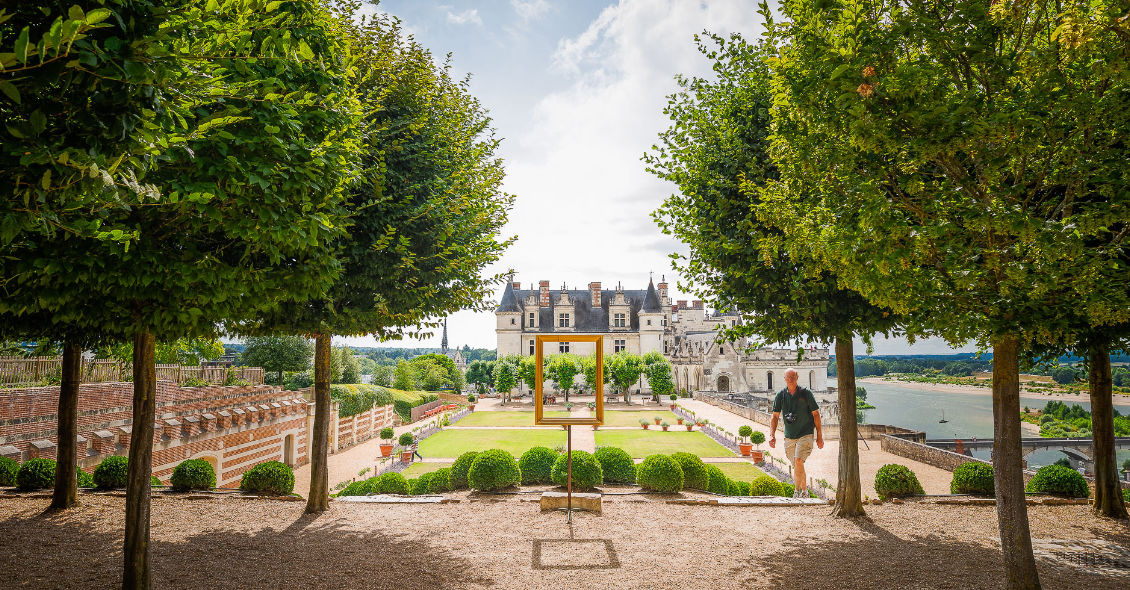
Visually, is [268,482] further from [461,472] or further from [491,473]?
[491,473]

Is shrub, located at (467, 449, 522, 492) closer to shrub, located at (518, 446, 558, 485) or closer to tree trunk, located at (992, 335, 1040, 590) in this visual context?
shrub, located at (518, 446, 558, 485)

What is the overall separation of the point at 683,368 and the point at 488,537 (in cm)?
5631

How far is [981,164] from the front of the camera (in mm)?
4977

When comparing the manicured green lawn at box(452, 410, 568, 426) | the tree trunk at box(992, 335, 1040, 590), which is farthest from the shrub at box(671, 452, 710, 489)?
the manicured green lawn at box(452, 410, 568, 426)

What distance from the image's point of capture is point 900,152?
523 cm

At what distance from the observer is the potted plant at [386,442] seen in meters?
23.2

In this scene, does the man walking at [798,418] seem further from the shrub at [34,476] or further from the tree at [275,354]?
the tree at [275,354]

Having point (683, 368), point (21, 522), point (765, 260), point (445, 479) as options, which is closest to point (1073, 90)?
point (765, 260)

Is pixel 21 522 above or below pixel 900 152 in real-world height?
below

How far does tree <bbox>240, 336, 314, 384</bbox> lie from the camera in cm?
4147

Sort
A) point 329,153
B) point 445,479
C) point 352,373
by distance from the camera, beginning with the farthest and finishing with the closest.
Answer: point 352,373 → point 445,479 → point 329,153

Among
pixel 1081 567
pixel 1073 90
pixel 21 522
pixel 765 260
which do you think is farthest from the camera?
pixel 21 522

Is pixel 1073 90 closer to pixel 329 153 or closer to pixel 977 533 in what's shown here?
pixel 977 533

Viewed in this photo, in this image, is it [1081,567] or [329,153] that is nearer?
[329,153]
